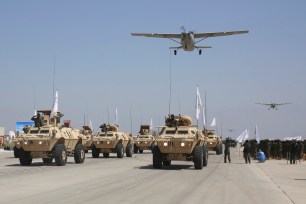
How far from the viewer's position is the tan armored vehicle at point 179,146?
20.7 metres

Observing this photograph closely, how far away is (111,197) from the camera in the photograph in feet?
37.0

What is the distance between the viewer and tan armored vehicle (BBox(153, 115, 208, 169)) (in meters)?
20.7

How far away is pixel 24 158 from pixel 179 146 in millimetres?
8070

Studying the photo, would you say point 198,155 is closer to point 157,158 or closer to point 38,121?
point 157,158

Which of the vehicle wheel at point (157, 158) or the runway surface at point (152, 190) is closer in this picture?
the runway surface at point (152, 190)

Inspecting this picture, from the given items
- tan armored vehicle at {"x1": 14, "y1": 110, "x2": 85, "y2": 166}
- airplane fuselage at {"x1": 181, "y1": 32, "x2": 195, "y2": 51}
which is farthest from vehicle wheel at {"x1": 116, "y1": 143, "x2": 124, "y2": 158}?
airplane fuselage at {"x1": 181, "y1": 32, "x2": 195, "y2": 51}

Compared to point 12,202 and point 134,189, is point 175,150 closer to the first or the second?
point 134,189

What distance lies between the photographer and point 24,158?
24.1 m

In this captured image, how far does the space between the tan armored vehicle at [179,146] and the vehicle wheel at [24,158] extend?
21.6 ft

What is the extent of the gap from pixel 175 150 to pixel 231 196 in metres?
8.91

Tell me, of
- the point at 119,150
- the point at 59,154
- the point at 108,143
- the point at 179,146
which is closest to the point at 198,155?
the point at 179,146

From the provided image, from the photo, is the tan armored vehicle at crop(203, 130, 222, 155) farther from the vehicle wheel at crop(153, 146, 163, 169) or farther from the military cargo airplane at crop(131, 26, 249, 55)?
the vehicle wheel at crop(153, 146, 163, 169)

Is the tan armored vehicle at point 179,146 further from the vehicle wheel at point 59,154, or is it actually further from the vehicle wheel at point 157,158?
the vehicle wheel at point 59,154

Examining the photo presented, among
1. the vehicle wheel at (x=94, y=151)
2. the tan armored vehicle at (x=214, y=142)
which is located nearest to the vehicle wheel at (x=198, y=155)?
the vehicle wheel at (x=94, y=151)
